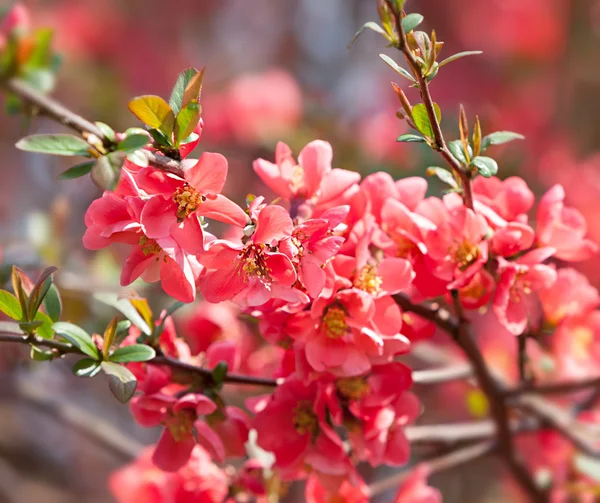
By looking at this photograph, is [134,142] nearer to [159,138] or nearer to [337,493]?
[159,138]

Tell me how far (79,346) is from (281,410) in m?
0.23

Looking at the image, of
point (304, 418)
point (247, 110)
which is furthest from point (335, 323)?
point (247, 110)

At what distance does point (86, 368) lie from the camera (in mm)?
689

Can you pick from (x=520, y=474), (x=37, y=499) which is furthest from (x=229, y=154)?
(x=37, y=499)

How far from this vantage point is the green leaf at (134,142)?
0.59 m

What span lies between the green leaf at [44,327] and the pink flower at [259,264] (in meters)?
0.17

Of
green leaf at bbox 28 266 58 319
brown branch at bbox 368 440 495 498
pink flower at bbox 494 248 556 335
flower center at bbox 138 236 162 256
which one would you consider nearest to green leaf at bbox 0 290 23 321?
green leaf at bbox 28 266 58 319

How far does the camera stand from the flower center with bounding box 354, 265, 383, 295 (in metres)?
0.72

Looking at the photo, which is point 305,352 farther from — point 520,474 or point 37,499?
point 37,499

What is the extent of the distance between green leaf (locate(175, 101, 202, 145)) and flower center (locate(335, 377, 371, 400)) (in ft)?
1.08

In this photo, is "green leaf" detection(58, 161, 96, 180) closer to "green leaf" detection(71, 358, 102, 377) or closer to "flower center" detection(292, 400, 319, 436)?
"green leaf" detection(71, 358, 102, 377)

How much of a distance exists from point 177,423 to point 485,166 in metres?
0.42

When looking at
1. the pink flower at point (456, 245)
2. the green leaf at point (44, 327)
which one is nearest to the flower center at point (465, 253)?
the pink flower at point (456, 245)

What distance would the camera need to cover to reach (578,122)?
2.77 m
